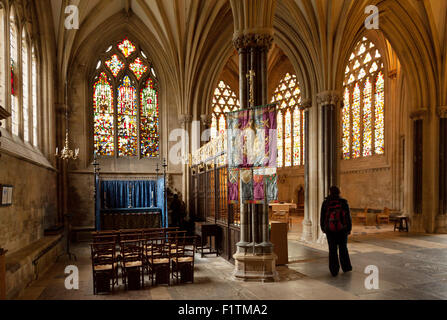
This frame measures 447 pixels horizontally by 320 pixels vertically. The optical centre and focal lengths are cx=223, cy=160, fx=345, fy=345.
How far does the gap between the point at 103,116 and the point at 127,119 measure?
1085 millimetres

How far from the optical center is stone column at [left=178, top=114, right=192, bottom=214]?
15.8 meters

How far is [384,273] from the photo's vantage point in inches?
281

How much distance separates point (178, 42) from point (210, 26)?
1808 mm

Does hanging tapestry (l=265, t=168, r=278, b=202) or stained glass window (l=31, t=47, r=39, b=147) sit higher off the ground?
stained glass window (l=31, t=47, r=39, b=147)

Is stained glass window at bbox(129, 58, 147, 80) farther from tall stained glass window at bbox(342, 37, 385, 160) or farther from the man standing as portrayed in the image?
the man standing

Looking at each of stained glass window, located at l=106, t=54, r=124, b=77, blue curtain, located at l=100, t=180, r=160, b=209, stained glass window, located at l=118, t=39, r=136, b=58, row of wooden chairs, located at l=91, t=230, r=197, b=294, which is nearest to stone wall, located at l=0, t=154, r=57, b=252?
row of wooden chairs, located at l=91, t=230, r=197, b=294

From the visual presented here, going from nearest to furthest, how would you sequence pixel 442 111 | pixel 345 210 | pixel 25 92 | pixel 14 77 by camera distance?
pixel 345 210 < pixel 14 77 < pixel 25 92 < pixel 442 111

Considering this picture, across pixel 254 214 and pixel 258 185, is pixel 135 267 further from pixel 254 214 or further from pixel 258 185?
pixel 258 185

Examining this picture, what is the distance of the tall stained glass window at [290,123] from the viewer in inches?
894

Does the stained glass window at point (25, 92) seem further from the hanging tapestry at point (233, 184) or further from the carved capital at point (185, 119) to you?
the carved capital at point (185, 119)

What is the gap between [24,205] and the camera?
816 centimetres

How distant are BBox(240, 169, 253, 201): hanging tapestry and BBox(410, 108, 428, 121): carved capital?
416 inches

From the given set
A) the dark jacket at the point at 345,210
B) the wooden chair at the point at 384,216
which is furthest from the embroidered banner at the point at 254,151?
the wooden chair at the point at 384,216

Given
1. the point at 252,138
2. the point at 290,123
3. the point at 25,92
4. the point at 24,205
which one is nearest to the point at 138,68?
the point at 25,92
